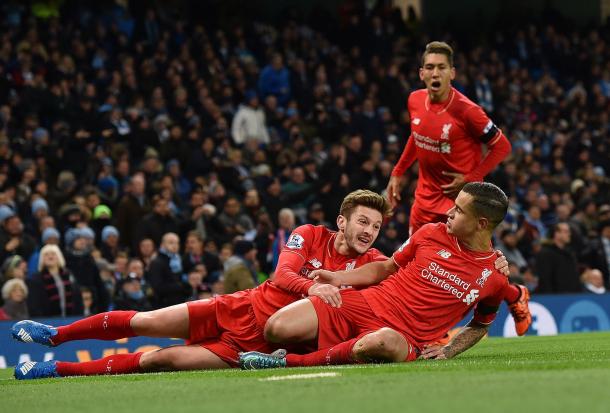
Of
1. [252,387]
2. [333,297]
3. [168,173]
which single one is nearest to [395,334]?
[333,297]

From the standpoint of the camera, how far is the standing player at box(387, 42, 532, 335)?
10391mm

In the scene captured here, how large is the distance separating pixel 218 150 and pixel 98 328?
1185 centimetres

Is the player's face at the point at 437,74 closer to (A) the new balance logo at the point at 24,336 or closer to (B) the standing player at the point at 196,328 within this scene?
(B) the standing player at the point at 196,328

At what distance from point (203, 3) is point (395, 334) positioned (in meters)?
17.8

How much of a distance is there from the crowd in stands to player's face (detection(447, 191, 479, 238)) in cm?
702

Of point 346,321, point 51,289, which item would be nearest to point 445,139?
point 346,321

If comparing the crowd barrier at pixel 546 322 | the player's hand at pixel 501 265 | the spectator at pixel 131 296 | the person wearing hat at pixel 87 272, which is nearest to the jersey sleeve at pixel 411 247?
the player's hand at pixel 501 265

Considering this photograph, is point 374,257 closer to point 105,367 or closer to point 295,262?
point 295,262

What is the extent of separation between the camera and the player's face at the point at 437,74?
408 inches

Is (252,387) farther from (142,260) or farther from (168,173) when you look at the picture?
(168,173)

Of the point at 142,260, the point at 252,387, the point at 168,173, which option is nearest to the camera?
the point at 252,387

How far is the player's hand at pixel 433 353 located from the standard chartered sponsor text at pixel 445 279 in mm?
503

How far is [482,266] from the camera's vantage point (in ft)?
28.7

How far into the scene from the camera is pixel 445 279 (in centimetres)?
865
